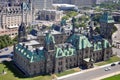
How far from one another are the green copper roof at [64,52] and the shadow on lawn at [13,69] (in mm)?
19154

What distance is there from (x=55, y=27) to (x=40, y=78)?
60431 millimetres

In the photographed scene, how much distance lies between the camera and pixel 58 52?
109 m

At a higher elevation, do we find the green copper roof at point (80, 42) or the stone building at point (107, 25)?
the stone building at point (107, 25)

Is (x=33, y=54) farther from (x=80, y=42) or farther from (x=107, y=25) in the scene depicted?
(x=107, y=25)

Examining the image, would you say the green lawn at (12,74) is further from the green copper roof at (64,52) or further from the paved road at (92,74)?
the paved road at (92,74)

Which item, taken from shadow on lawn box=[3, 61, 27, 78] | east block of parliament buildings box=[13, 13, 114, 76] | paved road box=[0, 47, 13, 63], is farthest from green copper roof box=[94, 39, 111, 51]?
paved road box=[0, 47, 13, 63]

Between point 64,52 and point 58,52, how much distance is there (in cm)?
377

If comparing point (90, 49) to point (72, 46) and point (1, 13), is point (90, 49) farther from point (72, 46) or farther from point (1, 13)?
point (1, 13)

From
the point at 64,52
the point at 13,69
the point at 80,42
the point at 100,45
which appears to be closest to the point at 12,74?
the point at 13,69

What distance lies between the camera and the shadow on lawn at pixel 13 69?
340ft

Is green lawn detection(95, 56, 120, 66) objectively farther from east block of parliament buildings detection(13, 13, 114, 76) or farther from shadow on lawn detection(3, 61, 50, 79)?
shadow on lawn detection(3, 61, 50, 79)

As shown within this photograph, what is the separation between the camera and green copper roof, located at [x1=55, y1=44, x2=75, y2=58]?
108 metres

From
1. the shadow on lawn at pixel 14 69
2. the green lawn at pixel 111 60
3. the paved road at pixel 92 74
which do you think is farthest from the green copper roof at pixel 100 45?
the shadow on lawn at pixel 14 69

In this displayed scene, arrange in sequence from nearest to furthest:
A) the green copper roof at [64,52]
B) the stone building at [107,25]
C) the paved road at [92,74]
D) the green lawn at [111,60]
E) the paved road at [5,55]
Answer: the paved road at [92,74] < the green copper roof at [64,52] < the green lawn at [111,60] < the paved road at [5,55] < the stone building at [107,25]
